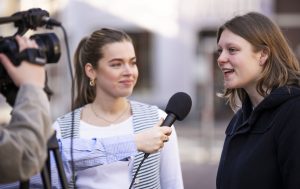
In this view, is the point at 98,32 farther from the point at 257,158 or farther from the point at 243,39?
the point at 257,158

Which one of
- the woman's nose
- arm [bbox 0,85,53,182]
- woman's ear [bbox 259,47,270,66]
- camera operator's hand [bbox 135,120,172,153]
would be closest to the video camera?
arm [bbox 0,85,53,182]

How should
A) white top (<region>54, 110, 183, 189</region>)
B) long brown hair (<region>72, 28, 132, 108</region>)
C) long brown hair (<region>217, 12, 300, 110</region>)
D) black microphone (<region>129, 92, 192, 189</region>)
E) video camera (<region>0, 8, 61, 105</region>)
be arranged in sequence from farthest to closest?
long brown hair (<region>72, 28, 132, 108</region>)
white top (<region>54, 110, 183, 189</region>)
long brown hair (<region>217, 12, 300, 110</region>)
black microphone (<region>129, 92, 192, 189</region>)
video camera (<region>0, 8, 61, 105</region>)

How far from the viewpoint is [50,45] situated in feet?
6.24

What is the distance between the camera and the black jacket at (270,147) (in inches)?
90.2

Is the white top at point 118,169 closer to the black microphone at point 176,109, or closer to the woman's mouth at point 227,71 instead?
the black microphone at point 176,109

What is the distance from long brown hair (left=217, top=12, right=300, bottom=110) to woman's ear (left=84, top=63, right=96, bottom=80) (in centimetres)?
76

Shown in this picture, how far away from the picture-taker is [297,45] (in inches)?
704

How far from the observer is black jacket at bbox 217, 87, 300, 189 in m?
2.29

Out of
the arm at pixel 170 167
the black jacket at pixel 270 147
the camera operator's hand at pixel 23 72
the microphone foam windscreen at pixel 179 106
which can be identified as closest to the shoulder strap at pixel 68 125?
the arm at pixel 170 167

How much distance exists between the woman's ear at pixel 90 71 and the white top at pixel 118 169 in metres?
0.27

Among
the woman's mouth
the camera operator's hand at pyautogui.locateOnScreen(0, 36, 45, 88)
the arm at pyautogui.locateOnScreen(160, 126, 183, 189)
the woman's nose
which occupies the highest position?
the camera operator's hand at pyautogui.locateOnScreen(0, 36, 45, 88)

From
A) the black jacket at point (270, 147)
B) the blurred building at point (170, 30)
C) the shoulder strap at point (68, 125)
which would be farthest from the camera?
the blurred building at point (170, 30)

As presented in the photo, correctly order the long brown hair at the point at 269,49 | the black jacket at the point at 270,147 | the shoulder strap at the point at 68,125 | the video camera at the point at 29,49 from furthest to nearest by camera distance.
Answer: the shoulder strap at the point at 68,125 → the long brown hair at the point at 269,49 → the black jacket at the point at 270,147 → the video camera at the point at 29,49

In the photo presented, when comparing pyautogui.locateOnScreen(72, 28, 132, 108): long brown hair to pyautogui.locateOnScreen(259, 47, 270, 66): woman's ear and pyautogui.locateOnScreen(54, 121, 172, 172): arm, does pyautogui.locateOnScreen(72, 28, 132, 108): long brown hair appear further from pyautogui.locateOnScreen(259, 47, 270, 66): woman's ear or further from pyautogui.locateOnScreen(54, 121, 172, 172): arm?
pyautogui.locateOnScreen(259, 47, 270, 66): woman's ear
